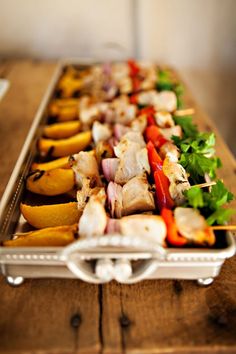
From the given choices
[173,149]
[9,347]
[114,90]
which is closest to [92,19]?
[114,90]

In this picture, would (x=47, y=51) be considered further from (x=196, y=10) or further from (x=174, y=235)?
(x=174, y=235)

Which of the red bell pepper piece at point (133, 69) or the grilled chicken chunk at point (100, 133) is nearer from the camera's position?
the grilled chicken chunk at point (100, 133)

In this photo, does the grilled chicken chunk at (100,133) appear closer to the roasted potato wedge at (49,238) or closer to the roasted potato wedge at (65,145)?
the roasted potato wedge at (65,145)

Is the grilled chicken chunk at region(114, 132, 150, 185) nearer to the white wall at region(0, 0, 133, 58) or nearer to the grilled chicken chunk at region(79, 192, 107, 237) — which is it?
the grilled chicken chunk at region(79, 192, 107, 237)

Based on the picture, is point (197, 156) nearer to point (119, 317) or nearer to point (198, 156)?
point (198, 156)

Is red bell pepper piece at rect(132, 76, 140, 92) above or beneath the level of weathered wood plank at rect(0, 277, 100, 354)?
above

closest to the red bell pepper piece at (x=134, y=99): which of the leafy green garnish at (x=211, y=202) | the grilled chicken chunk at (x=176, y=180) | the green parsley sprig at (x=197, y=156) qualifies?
the green parsley sprig at (x=197, y=156)

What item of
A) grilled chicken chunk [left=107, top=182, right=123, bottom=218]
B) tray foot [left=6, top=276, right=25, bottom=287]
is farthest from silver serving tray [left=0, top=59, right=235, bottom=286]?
grilled chicken chunk [left=107, top=182, right=123, bottom=218]
